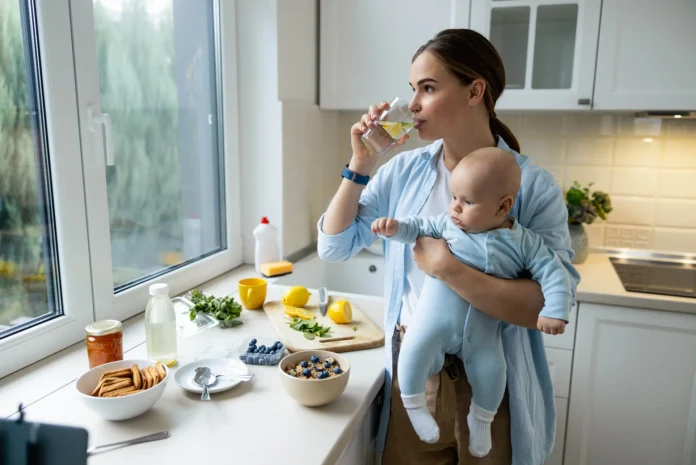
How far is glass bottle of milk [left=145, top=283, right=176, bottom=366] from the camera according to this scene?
3.86 ft

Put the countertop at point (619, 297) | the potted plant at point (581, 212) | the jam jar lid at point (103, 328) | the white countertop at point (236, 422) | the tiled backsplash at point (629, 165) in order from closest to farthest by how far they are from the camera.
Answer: the white countertop at point (236, 422) < the jam jar lid at point (103, 328) < the countertop at point (619, 297) < the potted plant at point (581, 212) < the tiled backsplash at point (629, 165)

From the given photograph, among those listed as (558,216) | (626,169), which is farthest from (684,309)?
(558,216)

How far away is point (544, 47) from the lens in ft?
6.54

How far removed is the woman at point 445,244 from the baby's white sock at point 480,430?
0.05 metres

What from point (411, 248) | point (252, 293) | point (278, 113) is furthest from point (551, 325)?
point (278, 113)

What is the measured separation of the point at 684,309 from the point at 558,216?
37.7 inches

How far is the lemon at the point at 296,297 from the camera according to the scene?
152 centimetres

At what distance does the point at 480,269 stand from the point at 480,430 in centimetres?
32

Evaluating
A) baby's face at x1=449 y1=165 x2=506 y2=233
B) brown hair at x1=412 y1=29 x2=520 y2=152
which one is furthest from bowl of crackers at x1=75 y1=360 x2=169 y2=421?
brown hair at x1=412 y1=29 x2=520 y2=152

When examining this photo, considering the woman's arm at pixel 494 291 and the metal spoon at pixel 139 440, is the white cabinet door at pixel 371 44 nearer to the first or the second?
the woman's arm at pixel 494 291

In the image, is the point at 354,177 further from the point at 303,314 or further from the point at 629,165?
the point at 629,165

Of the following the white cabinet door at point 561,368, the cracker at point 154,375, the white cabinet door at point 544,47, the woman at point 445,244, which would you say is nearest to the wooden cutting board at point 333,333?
the woman at point 445,244

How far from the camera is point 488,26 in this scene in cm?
201

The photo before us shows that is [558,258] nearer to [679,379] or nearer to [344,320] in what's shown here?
[344,320]
